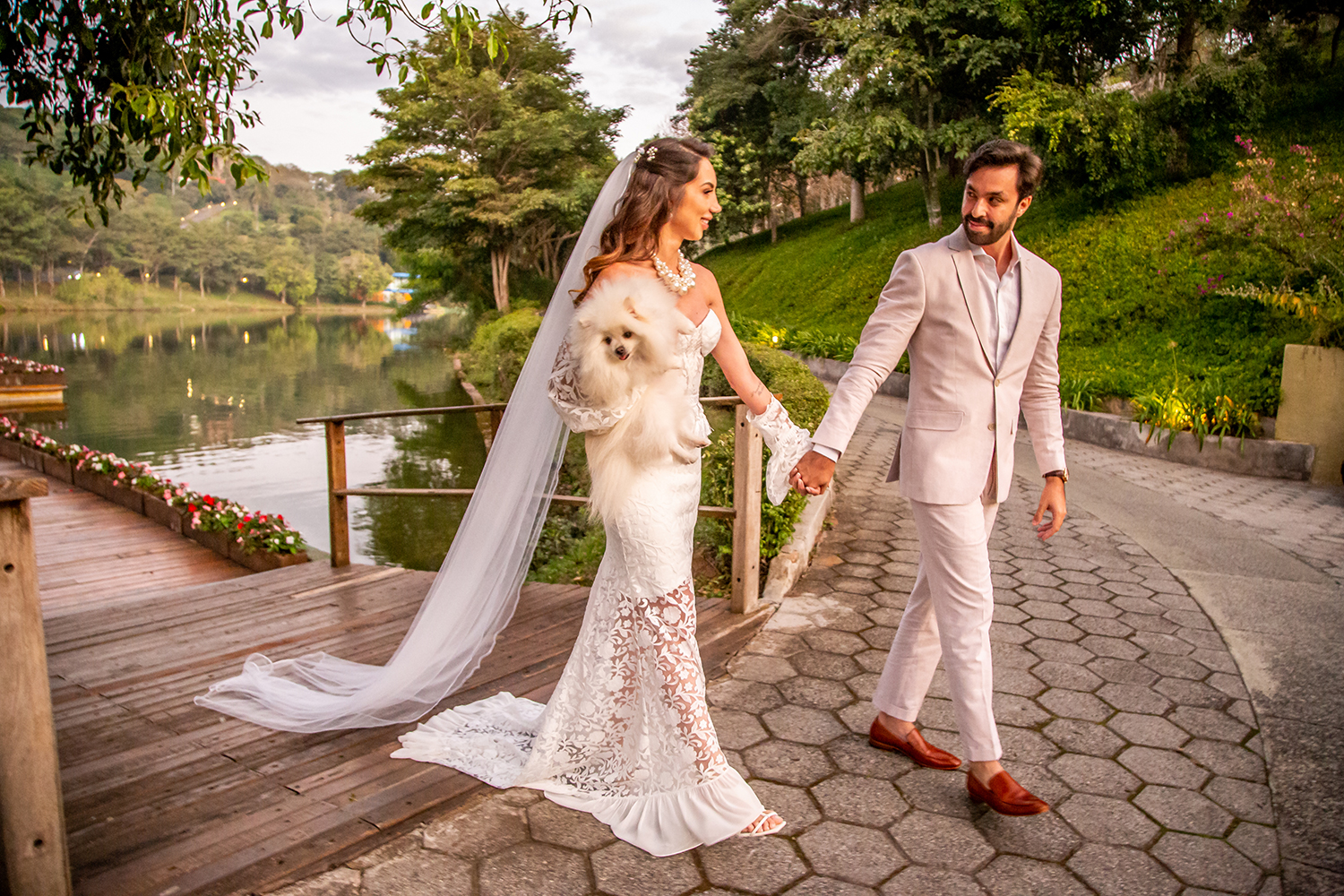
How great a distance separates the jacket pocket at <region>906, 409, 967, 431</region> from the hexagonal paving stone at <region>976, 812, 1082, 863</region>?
1.17m

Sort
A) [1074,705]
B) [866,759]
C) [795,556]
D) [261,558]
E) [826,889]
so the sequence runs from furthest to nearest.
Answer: [261,558]
[795,556]
[1074,705]
[866,759]
[826,889]

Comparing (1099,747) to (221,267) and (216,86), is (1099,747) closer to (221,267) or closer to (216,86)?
(216,86)

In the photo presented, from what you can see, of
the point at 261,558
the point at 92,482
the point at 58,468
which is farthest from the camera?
the point at 58,468

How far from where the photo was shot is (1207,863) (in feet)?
7.81

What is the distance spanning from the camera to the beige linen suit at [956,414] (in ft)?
8.36

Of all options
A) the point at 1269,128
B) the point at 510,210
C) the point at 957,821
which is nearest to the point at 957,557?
the point at 957,821

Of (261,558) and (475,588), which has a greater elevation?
(475,588)

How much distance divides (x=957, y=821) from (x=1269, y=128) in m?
17.3

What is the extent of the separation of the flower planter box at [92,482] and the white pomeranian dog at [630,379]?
33.2 feet

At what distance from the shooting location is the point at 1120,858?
2400 mm

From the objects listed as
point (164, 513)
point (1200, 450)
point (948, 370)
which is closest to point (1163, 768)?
point (948, 370)

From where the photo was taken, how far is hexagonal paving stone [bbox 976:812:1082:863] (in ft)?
7.98

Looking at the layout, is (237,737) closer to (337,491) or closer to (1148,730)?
(337,491)

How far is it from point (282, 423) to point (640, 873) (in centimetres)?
2155
